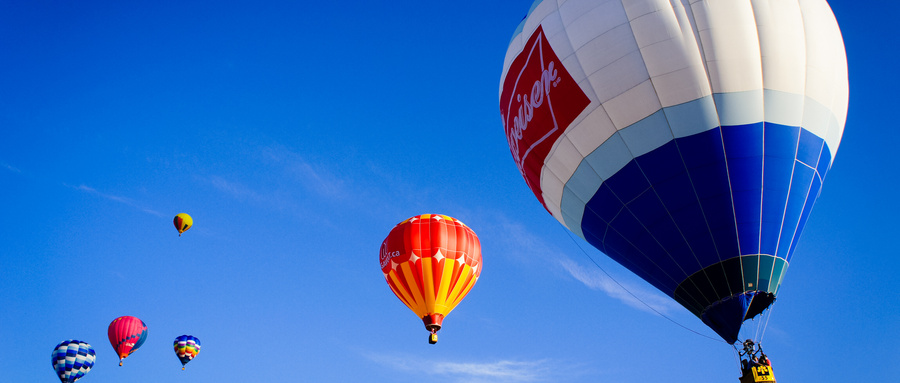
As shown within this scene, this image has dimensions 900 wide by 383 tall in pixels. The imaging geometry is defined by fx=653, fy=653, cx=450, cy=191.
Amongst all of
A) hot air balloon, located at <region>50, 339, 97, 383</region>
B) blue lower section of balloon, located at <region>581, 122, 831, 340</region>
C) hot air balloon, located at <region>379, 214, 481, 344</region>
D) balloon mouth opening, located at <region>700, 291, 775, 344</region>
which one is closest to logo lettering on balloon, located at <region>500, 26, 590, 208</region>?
blue lower section of balloon, located at <region>581, 122, 831, 340</region>

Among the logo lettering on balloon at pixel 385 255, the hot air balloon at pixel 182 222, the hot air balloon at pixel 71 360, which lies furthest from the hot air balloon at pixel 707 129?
the hot air balloon at pixel 71 360

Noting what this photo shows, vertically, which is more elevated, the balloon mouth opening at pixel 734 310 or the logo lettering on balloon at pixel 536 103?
the logo lettering on balloon at pixel 536 103

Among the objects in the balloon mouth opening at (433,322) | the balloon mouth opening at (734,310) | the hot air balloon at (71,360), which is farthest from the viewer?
the hot air balloon at (71,360)

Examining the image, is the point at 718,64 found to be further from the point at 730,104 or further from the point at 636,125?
the point at 636,125

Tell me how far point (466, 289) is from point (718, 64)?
10833mm

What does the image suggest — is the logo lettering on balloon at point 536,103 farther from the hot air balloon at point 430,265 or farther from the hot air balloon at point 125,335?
the hot air balloon at point 125,335

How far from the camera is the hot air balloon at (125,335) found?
27.9m

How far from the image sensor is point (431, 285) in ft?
59.9

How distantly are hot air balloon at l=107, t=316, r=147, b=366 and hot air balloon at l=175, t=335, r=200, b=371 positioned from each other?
161cm

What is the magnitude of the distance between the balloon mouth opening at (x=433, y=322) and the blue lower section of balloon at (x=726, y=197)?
8.46 meters

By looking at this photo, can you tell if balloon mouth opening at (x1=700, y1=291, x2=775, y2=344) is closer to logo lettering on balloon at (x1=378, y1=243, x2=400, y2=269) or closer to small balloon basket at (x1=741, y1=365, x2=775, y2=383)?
small balloon basket at (x1=741, y1=365, x2=775, y2=383)

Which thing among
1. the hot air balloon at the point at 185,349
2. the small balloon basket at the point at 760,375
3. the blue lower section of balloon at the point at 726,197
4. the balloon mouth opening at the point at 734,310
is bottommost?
the small balloon basket at the point at 760,375

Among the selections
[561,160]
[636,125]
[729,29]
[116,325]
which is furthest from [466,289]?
[116,325]

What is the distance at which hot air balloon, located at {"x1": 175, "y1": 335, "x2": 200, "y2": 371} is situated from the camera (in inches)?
1138
